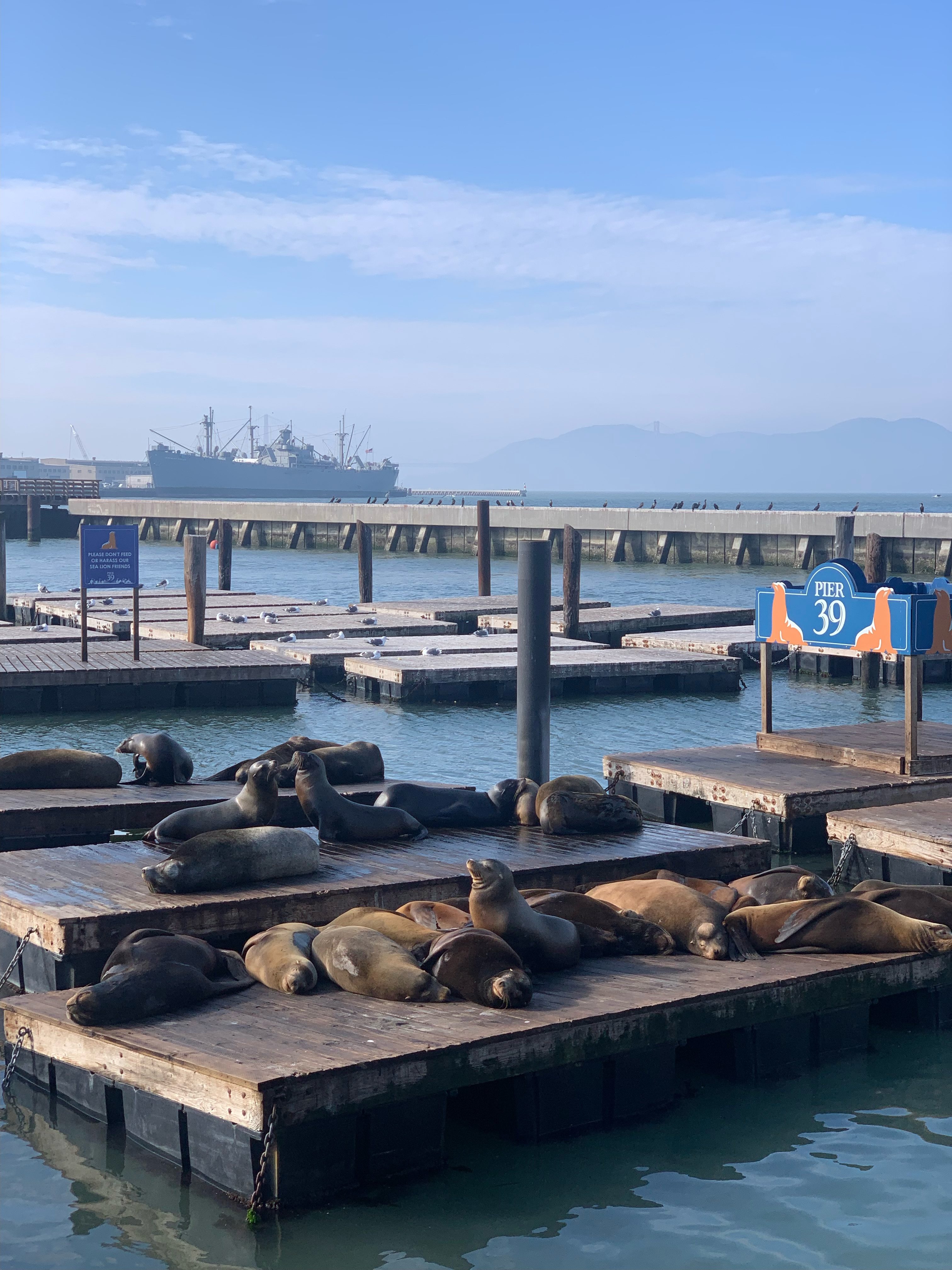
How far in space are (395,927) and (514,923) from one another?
544 mm

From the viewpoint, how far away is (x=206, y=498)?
173 m

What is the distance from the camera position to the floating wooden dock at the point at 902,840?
8.62 m

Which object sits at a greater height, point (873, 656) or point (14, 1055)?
point (873, 656)

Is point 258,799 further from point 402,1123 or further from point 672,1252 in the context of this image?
point 672,1252

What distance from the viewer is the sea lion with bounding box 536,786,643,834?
8.72 metres

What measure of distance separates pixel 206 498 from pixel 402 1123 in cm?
17193

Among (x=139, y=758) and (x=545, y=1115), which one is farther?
(x=139, y=758)

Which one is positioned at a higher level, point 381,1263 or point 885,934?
point 885,934

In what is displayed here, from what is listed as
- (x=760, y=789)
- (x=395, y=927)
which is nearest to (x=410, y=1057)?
(x=395, y=927)

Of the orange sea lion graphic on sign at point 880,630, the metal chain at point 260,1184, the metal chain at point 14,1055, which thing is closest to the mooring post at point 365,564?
the orange sea lion graphic on sign at point 880,630

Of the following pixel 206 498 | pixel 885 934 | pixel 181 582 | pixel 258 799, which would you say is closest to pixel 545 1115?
pixel 885 934

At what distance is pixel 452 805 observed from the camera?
888cm

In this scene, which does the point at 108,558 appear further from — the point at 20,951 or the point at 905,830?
the point at 905,830

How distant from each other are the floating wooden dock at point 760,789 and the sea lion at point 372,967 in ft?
15.1
